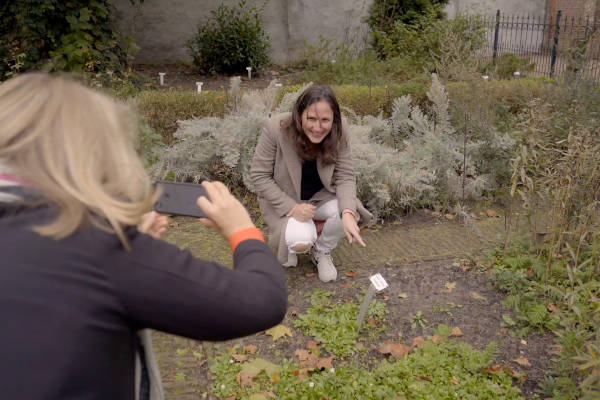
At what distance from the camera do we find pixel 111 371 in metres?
1.01

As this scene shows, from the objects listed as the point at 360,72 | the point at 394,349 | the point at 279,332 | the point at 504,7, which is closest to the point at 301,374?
the point at 279,332

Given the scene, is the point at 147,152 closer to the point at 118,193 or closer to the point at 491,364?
the point at 491,364

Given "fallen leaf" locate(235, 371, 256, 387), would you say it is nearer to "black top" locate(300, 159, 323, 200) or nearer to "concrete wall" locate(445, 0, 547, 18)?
"black top" locate(300, 159, 323, 200)

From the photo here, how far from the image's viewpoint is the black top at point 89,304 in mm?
907

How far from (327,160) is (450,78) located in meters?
3.42

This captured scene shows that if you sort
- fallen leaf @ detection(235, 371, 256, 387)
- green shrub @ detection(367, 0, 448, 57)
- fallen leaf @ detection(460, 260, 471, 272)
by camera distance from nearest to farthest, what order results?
fallen leaf @ detection(235, 371, 256, 387), fallen leaf @ detection(460, 260, 471, 272), green shrub @ detection(367, 0, 448, 57)

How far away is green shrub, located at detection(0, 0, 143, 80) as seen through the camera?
6527 mm

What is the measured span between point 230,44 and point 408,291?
6.94 m

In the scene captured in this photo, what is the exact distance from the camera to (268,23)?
10555 mm

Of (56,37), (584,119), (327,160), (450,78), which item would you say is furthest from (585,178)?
(56,37)

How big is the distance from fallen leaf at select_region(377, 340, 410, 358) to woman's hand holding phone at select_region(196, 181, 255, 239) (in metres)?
1.81

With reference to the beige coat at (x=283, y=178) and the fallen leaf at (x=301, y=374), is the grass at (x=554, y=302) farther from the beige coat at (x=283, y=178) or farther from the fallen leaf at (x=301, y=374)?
the fallen leaf at (x=301, y=374)

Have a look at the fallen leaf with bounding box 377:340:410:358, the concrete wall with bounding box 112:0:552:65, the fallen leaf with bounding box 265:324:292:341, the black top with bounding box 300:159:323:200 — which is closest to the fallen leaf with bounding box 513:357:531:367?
the fallen leaf with bounding box 377:340:410:358

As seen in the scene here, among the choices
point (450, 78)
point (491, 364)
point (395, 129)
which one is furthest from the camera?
point (450, 78)
